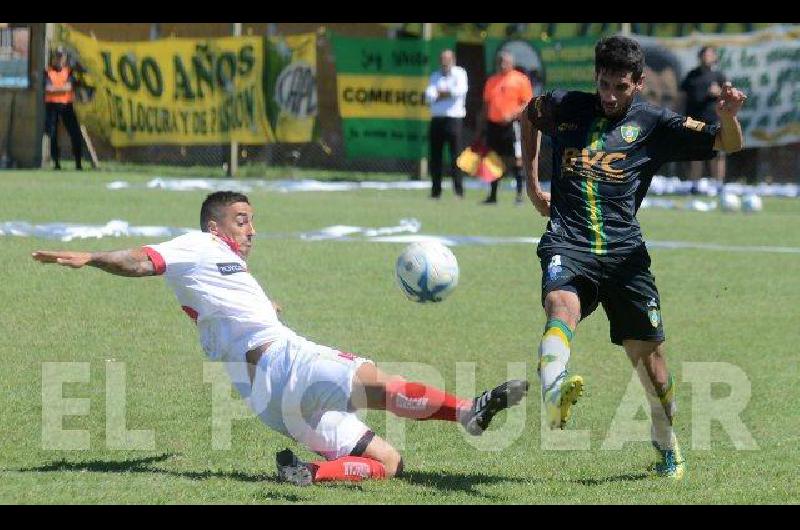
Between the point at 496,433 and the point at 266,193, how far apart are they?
16095mm

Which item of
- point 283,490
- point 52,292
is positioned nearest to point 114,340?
point 52,292

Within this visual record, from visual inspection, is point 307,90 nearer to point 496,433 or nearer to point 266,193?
point 266,193

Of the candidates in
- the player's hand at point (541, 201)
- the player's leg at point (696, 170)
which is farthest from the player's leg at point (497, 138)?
the player's hand at point (541, 201)

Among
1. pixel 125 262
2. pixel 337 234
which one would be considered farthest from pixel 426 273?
pixel 337 234

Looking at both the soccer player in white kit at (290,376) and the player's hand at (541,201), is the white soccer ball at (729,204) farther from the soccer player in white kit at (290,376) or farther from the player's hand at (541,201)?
the soccer player in white kit at (290,376)

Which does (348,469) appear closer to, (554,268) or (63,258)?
(554,268)

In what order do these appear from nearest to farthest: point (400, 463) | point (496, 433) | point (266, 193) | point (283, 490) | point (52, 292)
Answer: point (283, 490) → point (400, 463) → point (496, 433) → point (52, 292) → point (266, 193)

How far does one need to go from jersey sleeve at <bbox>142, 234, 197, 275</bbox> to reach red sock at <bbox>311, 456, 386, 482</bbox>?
1145 millimetres

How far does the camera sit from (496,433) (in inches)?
336

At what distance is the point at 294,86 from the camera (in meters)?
29.3

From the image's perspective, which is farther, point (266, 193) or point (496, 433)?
point (266, 193)

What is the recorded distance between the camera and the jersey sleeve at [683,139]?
24.9 ft

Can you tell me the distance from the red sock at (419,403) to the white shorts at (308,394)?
20 centimetres

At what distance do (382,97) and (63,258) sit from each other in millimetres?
22552
